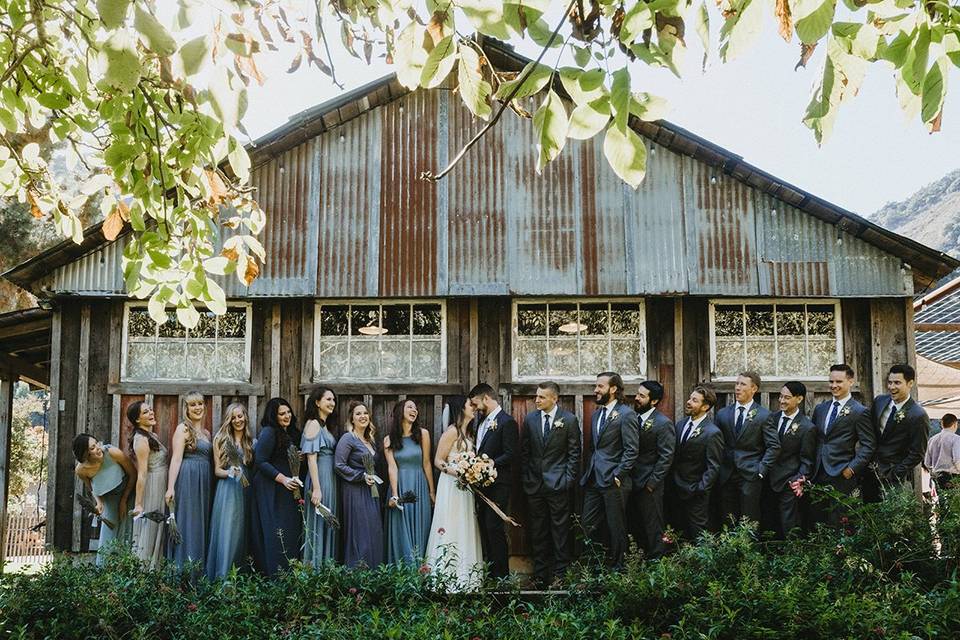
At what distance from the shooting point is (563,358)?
10.3 m

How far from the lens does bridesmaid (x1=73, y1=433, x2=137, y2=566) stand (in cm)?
931

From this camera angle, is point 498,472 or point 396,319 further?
point 396,319

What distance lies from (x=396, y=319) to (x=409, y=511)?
2.21 m

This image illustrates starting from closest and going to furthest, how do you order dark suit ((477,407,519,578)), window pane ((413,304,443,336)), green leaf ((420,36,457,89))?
green leaf ((420,36,457,89))
dark suit ((477,407,519,578))
window pane ((413,304,443,336))

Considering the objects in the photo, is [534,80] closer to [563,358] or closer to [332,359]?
[563,358]

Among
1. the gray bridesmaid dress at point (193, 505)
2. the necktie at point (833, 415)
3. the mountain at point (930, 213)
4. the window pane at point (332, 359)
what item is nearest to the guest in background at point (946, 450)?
the necktie at point (833, 415)

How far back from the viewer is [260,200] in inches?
405

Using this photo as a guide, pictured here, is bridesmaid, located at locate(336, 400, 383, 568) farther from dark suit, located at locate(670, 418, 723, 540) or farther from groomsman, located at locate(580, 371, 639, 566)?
dark suit, located at locate(670, 418, 723, 540)

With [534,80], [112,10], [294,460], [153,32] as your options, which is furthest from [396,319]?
[534,80]

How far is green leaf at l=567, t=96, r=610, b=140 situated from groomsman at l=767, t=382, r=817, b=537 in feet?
24.1

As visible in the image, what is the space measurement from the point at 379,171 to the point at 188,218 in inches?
204

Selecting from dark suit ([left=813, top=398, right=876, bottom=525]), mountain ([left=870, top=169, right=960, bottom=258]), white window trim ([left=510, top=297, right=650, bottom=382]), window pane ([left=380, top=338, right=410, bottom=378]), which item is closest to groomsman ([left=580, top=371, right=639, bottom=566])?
white window trim ([left=510, top=297, right=650, bottom=382])

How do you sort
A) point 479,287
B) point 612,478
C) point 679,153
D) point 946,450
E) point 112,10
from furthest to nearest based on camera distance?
point 946,450
point 679,153
point 479,287
point 612,478
point 112,10

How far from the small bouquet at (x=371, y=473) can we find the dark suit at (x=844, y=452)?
4438 mm
